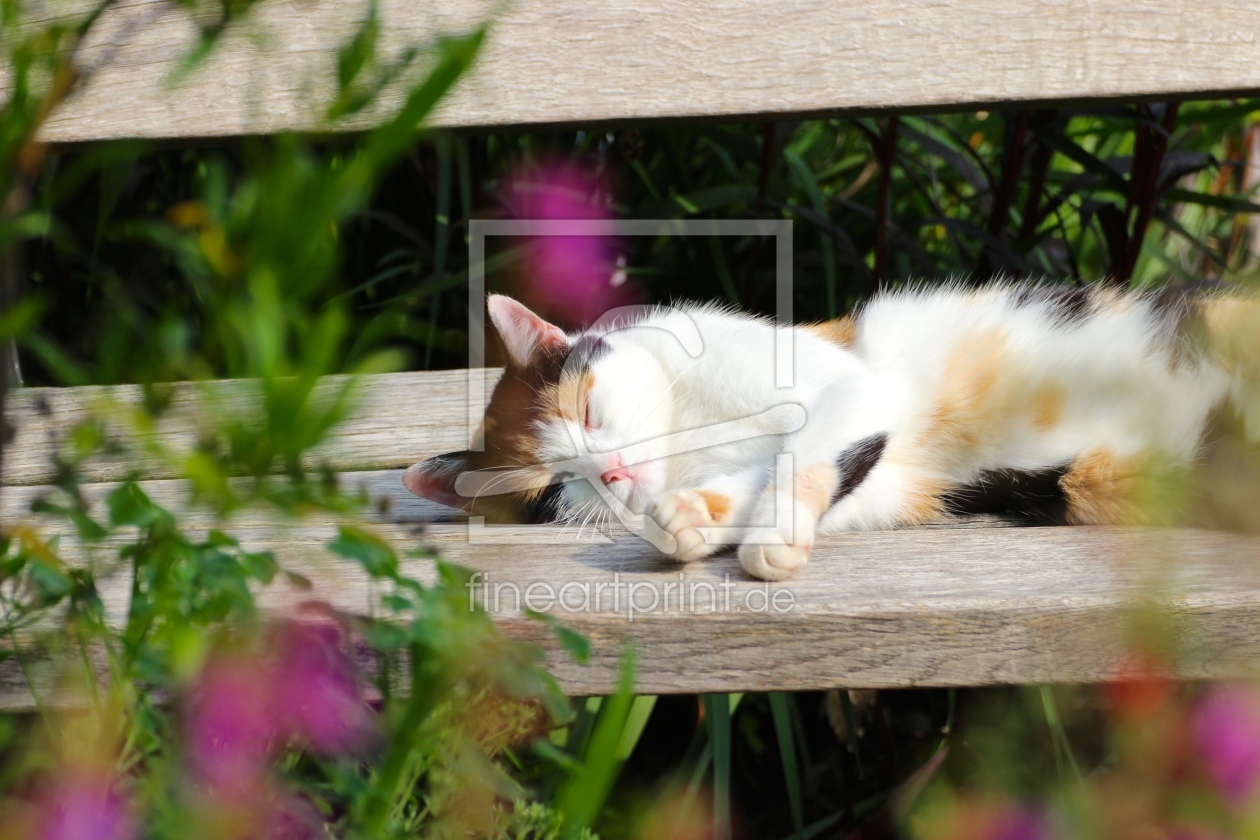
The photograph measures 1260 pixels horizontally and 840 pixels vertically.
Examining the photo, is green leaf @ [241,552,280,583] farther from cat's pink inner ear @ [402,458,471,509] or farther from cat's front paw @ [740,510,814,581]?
cat's pink inner ear @ [402,458,471,509]

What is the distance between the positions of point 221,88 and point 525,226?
570mm

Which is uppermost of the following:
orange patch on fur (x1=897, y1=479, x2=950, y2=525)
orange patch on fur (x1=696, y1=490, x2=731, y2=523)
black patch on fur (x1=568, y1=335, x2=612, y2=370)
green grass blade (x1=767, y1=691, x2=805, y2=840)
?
black patch on fur (x1=568, y1=335, x2=612, y2=370)

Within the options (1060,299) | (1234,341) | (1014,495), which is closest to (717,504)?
(1014,495)

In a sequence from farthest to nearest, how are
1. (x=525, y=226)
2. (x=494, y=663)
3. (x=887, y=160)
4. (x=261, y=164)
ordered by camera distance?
1. (x=525, y=226)
2. (x=887, y=160)
3. (x=494, y=663)
4. (x=261, y=164)

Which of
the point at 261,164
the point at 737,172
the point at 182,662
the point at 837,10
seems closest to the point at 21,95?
the point at 261,164

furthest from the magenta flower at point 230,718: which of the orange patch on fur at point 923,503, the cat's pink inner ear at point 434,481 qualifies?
the orange patch on fur at point 923,503

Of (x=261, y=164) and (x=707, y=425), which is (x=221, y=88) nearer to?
(x=707, y=425)

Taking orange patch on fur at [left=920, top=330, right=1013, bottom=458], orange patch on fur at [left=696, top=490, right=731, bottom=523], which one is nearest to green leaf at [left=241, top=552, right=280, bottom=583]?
orange patch on fur at [left=696, top=490, right=731, bottom=523]

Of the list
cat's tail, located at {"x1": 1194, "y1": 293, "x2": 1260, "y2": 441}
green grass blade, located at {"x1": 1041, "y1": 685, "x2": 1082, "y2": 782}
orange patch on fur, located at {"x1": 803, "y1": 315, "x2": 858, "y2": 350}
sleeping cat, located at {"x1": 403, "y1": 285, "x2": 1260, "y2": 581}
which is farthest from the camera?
orange patch on fur, located at {"x1": 803, "y1": 315, "x2": 858, "y2": 350}

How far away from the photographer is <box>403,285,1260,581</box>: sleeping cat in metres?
1.13

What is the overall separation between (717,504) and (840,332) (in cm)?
47

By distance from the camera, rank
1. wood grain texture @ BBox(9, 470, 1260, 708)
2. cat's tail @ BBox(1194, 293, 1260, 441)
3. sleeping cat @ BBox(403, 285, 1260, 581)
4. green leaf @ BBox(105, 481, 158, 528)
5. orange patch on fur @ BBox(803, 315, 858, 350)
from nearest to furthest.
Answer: green leaf @ BBox(105, 481, 158, 528), wood grain texture @ BBox(9, 470, 1260, 708), cat's tail @ BBox(1194, 293, 1260, 441), sleeping cat @ BBox(403, 285, 1260, 581), orange patch on fur @ BBox(803, 315, 858, 350)

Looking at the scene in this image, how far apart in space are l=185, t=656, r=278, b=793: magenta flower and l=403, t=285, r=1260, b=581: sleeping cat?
23.0 inches

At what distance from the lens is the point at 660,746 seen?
1.61m
